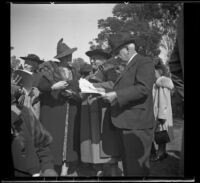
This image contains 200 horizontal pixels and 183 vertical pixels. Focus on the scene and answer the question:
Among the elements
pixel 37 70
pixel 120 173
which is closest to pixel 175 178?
pixel 120 173

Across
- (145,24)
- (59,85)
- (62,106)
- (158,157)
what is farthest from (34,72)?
(158,157)

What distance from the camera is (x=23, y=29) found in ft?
18.5

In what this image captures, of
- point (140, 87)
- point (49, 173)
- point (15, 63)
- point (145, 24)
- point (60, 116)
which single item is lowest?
point (49, 173)

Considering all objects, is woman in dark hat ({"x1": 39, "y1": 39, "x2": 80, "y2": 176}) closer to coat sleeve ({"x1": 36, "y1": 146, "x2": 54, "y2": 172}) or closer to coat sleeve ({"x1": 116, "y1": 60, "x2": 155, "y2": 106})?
coat sleeve ({"x1": 116, "y1": 60, "x2": 155, "y2": 106})

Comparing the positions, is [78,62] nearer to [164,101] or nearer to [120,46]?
[120,46]

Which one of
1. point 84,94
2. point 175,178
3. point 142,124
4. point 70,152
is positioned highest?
point 84,94

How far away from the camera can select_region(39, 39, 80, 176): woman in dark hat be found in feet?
18.8

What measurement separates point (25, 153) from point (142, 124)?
5.55 ft

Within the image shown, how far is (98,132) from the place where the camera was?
5.69m

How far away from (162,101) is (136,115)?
1.46 feet

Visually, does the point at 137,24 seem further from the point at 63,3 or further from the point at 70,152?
the point at 70,152

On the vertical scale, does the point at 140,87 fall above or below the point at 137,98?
above

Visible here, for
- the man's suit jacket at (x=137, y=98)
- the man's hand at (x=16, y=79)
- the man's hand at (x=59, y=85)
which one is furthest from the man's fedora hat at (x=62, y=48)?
the man's suit jacket at (x=137, y=98)

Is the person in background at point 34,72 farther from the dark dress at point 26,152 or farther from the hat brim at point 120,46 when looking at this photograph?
the hat brim at point 120,46
